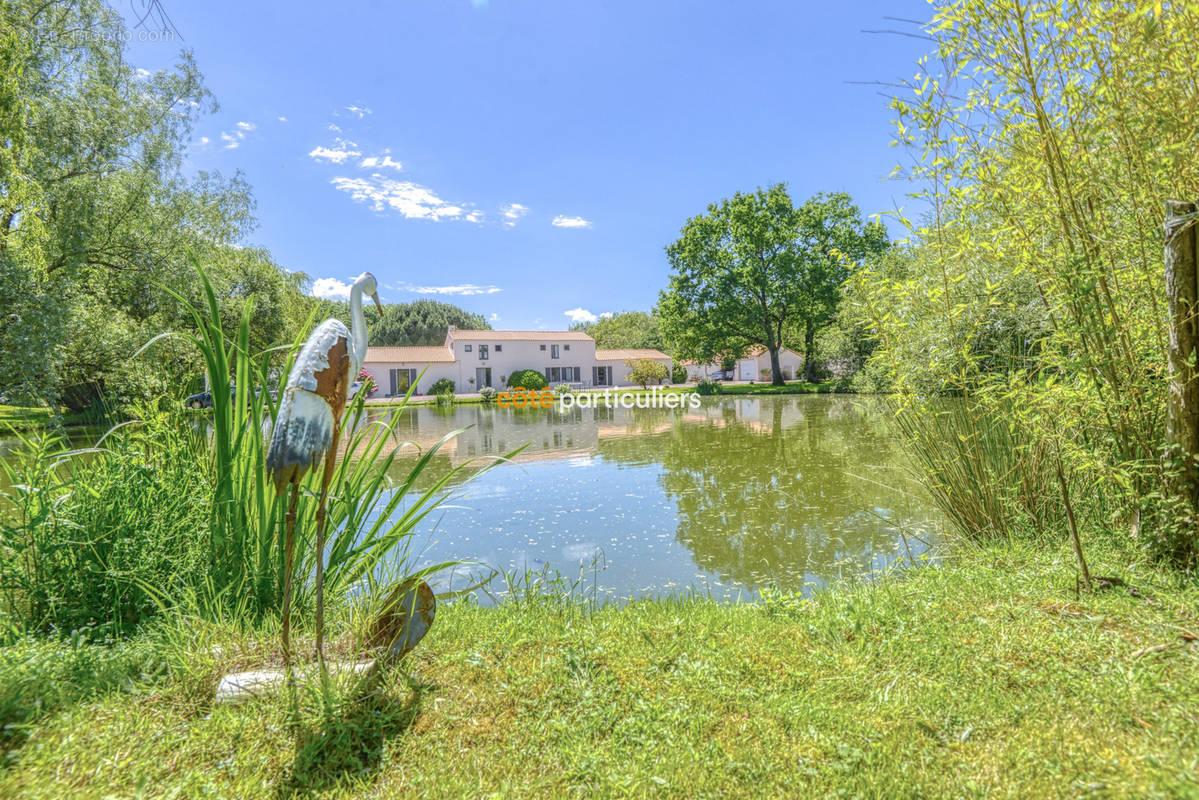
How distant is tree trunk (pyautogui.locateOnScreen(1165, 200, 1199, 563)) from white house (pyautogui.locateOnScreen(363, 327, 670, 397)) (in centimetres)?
2918

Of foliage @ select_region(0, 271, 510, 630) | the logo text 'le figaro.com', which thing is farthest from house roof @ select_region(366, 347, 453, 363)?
foliage @ select_region(0, 271, 510, 630)

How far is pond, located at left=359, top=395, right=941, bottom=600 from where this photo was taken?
3.99m

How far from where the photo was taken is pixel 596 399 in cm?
2619

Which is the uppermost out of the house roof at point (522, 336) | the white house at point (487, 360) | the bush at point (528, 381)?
the house roof at point (522, 336)

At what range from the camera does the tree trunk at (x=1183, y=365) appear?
6.91ft

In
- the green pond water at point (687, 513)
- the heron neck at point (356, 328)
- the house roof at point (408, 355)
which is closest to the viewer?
the heron neck at point (356, 328)

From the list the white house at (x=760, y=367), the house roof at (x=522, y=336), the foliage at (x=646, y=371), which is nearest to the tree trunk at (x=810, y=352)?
the white house at (x=760, y=367)

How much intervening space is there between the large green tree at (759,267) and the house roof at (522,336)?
9.82 meters

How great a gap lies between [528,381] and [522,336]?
3981mm

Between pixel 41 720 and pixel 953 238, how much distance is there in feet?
15.2

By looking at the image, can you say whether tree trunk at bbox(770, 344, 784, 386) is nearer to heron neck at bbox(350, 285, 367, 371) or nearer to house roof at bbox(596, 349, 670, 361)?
house roof at bbox(596, 349, 670, 361)

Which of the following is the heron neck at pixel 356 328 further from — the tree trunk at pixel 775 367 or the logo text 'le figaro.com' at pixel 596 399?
the tree trunk at pixel 775 367

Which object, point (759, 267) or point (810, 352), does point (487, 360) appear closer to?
point (759, 267)

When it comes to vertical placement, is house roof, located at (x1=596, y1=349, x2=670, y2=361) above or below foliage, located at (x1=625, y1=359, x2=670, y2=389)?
above
